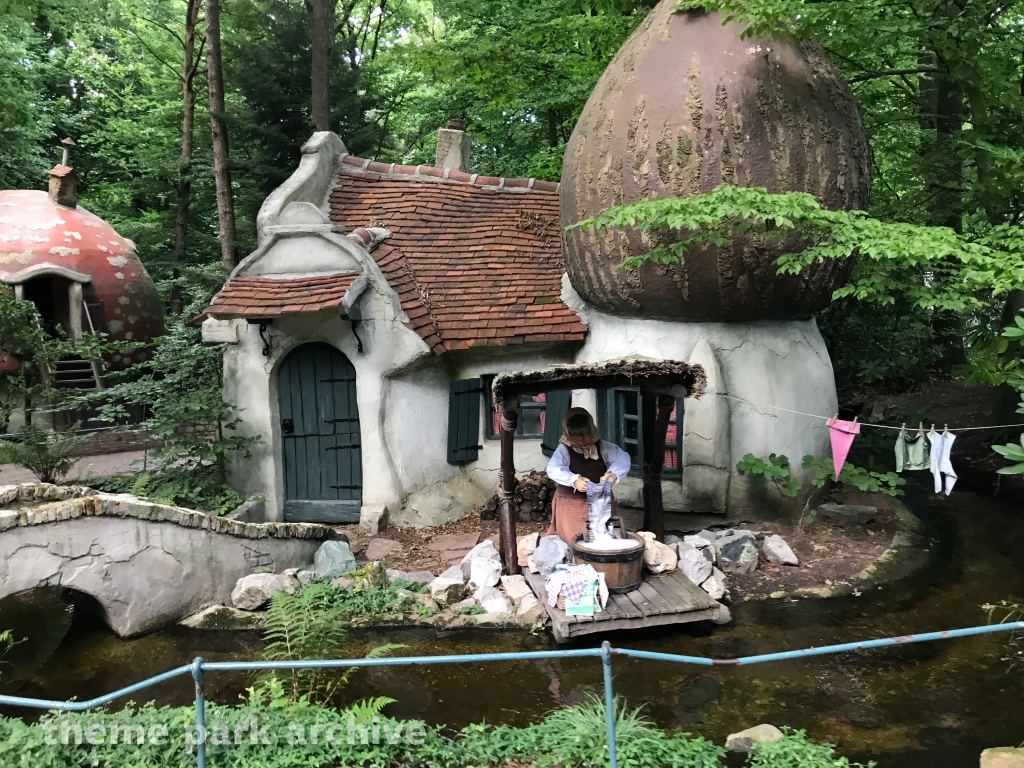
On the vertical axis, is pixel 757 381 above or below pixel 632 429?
above

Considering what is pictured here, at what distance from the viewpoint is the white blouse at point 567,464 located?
22.1 ft

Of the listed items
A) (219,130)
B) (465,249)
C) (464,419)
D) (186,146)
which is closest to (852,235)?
(464,419)

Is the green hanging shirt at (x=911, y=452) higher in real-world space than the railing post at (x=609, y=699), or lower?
higher

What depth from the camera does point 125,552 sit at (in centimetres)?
626

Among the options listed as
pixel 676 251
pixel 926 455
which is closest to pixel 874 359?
pixel 926 455

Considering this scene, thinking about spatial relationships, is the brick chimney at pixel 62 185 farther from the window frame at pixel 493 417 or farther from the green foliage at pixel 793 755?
the green foliage at pixel 793 755

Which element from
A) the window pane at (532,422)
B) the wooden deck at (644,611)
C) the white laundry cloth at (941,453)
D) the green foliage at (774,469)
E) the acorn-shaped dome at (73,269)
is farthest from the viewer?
the acorn-shaped dome at (73,269)

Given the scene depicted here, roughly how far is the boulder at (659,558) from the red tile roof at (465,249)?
3.43 meters

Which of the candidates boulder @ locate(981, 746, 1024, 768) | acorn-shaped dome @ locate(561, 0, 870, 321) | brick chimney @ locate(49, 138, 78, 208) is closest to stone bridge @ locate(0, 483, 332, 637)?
acorn-shaped dome @ locate(561, 0, 870, 321)

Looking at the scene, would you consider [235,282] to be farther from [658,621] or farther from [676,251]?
[658,621]

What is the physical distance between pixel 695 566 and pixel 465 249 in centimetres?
601

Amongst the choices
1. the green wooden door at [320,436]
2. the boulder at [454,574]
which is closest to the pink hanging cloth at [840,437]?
the boulder at [454,574]

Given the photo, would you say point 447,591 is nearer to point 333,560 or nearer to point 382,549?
point 333,560

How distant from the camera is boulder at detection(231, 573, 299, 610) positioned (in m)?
6.77
